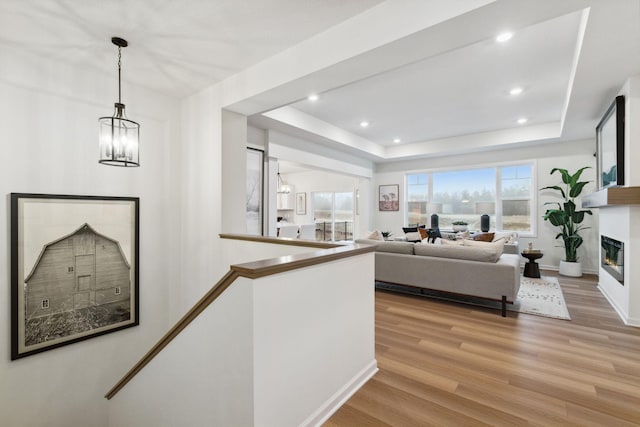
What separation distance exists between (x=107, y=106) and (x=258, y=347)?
10.7 feet

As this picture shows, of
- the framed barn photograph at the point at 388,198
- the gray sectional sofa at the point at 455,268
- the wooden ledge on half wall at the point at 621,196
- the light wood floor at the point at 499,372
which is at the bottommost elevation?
the light wood floor at the point at 499,372

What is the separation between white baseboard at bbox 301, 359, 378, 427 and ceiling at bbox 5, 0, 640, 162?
2.40m

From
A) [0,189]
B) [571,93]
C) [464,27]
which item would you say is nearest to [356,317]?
[464,27]

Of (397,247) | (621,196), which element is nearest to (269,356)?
(397,247)

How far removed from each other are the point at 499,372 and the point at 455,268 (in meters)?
1.63

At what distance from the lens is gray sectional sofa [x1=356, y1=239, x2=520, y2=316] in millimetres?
3490

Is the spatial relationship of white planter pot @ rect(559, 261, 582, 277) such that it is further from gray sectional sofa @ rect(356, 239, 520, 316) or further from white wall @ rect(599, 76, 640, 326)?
gray sectional sofa @ rect(356, 239, 520, 316)

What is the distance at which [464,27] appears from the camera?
1.96 meters

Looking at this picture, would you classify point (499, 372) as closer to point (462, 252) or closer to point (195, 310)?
point (462, 252)

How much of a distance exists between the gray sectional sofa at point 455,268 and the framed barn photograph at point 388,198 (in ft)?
12.6

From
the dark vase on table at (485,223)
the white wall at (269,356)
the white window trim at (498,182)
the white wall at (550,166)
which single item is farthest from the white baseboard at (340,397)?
the white window trim at (498,182)

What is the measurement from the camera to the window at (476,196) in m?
6.54

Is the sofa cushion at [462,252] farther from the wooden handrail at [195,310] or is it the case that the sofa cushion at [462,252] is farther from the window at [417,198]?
the window at [417,198]

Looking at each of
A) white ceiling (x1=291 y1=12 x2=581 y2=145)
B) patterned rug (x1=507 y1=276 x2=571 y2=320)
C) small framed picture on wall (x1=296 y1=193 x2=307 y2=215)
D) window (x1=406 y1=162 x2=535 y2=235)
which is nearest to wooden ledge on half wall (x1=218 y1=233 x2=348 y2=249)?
white ceiling (x1=291 y1=12 x2=581 y2=145)
